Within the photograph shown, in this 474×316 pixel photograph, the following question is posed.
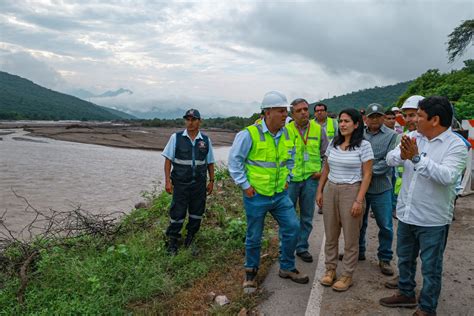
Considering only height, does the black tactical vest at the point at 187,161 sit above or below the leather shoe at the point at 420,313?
above

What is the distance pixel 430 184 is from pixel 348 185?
2.68 feet

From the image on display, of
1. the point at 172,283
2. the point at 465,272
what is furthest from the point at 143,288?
the point at 465,272

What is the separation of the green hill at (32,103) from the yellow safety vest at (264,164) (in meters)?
74.5

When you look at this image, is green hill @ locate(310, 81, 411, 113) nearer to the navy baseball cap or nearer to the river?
the river

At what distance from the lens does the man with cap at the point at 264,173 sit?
3.68 meters

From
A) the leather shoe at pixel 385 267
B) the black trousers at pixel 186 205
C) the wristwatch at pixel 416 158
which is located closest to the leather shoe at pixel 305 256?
the leather shoe at pixel 385 267

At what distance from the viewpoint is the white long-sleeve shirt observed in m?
2.82

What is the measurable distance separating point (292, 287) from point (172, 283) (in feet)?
4.33

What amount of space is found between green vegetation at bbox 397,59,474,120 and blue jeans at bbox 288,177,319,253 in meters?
10.6

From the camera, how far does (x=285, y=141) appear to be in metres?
3.89

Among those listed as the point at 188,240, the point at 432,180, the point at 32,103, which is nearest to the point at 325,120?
the point at 188,240

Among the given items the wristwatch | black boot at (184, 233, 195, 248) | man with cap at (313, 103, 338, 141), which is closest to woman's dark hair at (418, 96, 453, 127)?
the wristwatch

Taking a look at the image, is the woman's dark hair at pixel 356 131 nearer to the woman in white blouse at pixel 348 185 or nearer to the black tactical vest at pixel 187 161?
the woman in white blouse at pixel 348 185

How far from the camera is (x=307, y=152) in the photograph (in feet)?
15.3
